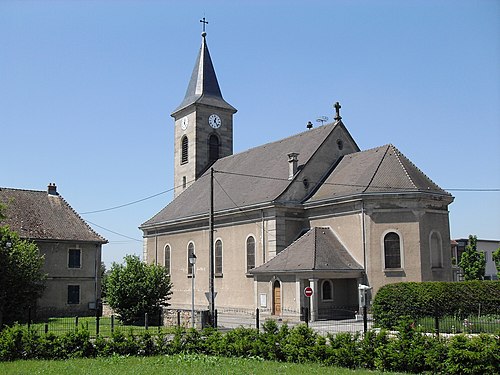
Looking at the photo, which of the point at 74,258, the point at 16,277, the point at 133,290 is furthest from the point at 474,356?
the point at 74,258

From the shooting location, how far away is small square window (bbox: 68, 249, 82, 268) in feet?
119

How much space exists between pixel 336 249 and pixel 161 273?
401 inches

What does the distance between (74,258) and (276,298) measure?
14.0 m

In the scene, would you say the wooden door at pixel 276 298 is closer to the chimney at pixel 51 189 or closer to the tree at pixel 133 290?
the tree at pixel 133 290

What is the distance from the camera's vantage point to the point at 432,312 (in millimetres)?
25391

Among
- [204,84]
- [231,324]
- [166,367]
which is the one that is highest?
[204,84]

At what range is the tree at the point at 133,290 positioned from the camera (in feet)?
99.5

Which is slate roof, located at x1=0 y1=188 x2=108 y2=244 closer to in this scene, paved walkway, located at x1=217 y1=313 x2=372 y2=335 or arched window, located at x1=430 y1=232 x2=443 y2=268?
paved walkway, located at x1=217 y1=313 x2=372 y2=335

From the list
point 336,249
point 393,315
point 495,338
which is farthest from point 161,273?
point 495,338

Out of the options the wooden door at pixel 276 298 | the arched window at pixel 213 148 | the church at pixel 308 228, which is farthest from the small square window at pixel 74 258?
the arched window at pixel 213 148

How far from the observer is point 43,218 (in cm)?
3712

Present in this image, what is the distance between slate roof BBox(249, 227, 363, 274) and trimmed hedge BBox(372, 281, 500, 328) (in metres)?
4.34

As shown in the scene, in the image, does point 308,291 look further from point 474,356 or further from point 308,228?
point 474,356

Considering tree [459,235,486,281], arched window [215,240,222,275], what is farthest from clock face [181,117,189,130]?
tree [459,235,486,281]
